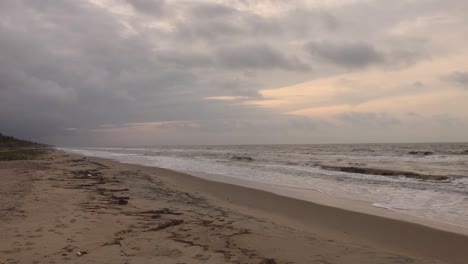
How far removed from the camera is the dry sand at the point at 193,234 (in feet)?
18.2

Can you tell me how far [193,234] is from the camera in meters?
6.77

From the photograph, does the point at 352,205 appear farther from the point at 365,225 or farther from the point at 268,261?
the point at 268,261

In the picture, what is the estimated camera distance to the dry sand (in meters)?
5.55

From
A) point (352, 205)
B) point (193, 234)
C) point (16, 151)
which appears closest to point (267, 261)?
point (193, 234)

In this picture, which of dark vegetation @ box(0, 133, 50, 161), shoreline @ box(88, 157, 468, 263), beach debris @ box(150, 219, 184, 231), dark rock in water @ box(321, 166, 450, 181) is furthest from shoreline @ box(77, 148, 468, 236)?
dark vegetation @ box(0, 133, 50, 161)

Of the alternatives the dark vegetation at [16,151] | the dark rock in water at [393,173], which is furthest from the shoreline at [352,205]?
the dark vegetation at [16,151]

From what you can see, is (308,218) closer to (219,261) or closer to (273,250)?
(273,250)

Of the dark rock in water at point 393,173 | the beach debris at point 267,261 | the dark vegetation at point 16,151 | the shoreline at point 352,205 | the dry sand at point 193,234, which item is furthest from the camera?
the dark vegetation at point 16,151

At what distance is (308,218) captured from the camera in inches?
388

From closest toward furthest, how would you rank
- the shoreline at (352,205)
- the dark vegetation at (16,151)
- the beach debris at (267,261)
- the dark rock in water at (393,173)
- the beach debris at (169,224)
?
the beach debris at (267,261), the beach debris at (169,224), the shoreline at (352,205), the dark rock in water at (393,173), the dark vegetation at (16,151)

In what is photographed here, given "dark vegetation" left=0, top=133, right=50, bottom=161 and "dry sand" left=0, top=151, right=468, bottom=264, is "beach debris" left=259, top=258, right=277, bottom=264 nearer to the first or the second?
"dry sand" left=0, top=151, right=468, bottom=264

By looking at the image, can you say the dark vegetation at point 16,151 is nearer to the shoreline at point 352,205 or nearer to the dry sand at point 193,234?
the shoreline at point 352,205

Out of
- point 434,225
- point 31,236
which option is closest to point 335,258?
point 434,225

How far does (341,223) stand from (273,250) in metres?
3.81
